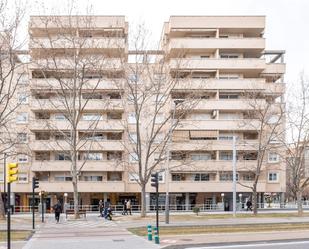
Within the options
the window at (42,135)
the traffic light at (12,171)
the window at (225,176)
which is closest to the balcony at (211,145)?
the window at (225,176)

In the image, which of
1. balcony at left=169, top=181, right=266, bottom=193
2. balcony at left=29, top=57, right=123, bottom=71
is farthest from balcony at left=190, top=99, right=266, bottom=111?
balcony at left=29, top=57, right=123, bottom=71

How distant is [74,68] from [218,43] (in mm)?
24358

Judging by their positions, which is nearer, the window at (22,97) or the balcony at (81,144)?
the window at (22,97)

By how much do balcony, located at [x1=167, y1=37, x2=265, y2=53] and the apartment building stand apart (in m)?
0.12

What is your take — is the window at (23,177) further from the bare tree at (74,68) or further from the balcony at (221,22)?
the balcony at (221,22)

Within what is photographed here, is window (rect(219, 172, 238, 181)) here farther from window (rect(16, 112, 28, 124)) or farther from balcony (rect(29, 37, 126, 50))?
window (rect(16, 112, 28, 124))

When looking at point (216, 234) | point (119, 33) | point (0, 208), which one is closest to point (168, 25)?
point (119, 33)

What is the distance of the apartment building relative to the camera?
5591 cm

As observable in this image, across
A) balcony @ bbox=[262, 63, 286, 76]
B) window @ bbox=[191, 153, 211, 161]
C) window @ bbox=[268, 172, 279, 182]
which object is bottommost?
window @ bbox=[268, 172, 279, 182]

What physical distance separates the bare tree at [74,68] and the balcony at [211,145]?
10.1 metres

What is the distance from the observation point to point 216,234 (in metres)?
24.0

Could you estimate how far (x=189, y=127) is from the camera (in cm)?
5838

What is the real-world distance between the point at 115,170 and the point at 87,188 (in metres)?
3.81

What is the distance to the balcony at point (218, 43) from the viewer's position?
193ft
